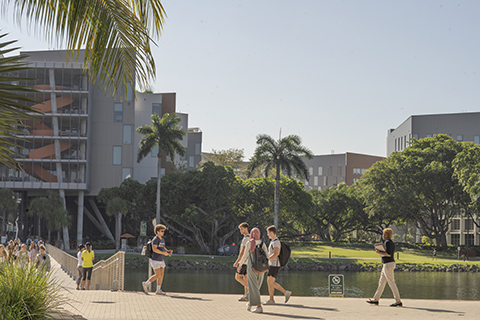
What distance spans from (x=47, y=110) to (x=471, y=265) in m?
50.2

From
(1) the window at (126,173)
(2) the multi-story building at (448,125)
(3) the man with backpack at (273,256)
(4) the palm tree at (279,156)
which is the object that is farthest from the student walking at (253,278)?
(2) the multi-story building at (448,125)

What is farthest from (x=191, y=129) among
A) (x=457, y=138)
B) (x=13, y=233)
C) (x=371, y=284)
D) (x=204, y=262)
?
(x=371, y=284)

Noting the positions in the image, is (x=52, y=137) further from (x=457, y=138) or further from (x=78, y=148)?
(x=457, y=138)

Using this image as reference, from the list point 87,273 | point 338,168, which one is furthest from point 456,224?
point 87,273

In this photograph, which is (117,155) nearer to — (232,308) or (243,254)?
(243,254)

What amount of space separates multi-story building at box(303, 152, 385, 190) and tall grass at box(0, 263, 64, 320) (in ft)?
470

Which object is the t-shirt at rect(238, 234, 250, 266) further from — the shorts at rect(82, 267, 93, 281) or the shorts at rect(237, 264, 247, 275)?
the shorts at rect(82, 267, 93, 281)

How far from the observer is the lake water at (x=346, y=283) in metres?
38.3

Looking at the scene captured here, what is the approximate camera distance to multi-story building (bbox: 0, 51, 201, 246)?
75.8m

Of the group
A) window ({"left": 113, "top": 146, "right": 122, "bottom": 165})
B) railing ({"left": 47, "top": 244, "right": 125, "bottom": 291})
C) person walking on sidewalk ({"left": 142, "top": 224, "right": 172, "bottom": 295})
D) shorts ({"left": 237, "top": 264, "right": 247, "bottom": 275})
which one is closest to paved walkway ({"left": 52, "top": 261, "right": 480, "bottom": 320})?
person walking on sidewalk ({"left": 142, "top": 224, "right": 172, "bottom": 295})

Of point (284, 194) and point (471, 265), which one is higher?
point (284, 194)

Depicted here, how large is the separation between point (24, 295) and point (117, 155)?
73202 millimetres

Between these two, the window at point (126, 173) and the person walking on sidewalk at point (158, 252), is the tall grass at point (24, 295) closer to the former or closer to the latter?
the person walking on sidewalk at point (158, 252)

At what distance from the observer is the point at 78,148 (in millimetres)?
77312
